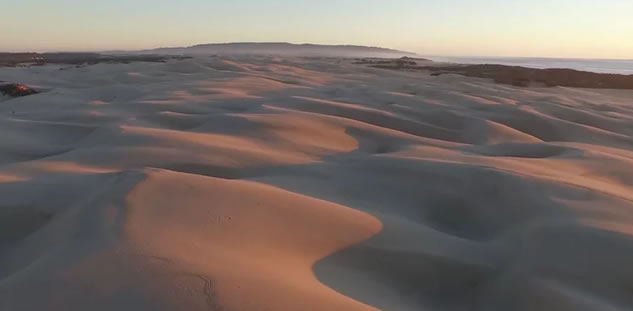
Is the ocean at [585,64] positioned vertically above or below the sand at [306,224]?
below

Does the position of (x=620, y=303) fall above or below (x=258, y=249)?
below

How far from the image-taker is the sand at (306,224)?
1675 millimetres

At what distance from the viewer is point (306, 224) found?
241 centimetres

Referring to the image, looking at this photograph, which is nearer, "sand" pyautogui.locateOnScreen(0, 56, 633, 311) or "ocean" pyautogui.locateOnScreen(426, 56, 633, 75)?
"sand" pyautogui.locateOnScreen(0, 56, 633, 311)

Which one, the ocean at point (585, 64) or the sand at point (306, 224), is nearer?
the sand at point (306, 224)

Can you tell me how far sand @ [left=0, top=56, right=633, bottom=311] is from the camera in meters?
1.67

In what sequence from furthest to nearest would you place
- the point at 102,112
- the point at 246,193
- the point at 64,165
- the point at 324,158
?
the point at 102,112
the point at 324,158
the point at 64,165
the point at 246,193

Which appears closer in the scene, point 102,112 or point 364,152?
point 364,152

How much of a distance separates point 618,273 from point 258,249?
4.46ft

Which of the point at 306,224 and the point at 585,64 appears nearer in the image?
the point at 306,224

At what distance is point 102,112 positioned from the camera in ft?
20.4

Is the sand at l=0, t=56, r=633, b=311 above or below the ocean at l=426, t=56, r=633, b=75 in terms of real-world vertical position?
above

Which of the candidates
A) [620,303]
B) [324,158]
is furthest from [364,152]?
[620,303]

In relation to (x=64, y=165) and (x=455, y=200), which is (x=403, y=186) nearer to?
(x=455, y=200)
